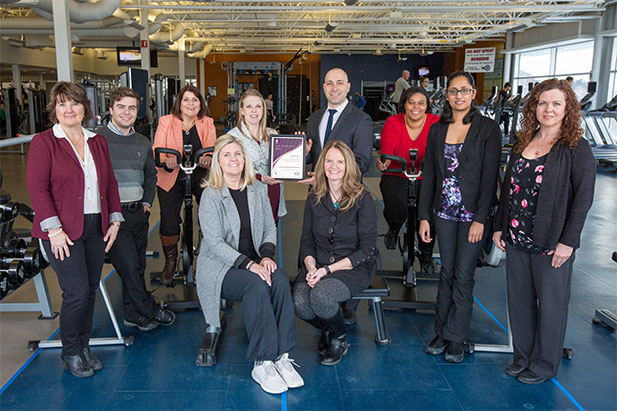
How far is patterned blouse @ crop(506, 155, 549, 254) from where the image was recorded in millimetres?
2410

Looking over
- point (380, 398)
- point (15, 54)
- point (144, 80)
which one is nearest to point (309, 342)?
point (380, 398)

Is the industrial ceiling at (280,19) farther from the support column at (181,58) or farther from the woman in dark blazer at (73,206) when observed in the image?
the woman in dark blazer at (73,206)

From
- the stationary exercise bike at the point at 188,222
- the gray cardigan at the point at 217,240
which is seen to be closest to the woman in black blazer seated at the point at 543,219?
the gray cardigan at the point at 217,240

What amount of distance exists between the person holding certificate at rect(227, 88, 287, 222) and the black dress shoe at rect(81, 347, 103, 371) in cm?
144

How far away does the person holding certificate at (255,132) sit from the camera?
3.27 metres

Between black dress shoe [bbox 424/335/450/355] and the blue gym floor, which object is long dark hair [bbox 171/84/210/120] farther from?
black dress shoe [bbox 424/335/450/355]

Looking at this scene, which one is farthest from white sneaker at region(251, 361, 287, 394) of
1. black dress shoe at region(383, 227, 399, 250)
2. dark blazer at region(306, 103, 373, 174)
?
black dress shoe at region(383, 227, 399, 250)

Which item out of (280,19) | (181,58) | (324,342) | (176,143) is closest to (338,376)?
(324,342)

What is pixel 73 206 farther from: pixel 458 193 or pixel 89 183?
pixel 458 193

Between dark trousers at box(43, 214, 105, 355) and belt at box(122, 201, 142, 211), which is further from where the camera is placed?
belt at box(122, 201, 142, 211)

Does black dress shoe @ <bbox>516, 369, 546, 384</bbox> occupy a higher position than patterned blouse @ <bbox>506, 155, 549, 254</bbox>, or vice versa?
patterned blouse @ <bbox>506, 155, 549, 254</bbox>

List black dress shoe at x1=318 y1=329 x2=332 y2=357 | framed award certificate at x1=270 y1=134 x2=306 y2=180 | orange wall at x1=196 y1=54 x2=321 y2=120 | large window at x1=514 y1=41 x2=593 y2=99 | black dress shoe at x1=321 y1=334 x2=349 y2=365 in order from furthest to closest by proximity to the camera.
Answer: orange wall at x1=196 y1=54 x2=321 y2=120 → large window at x1=514 y1=41 x2=593 y2=99 → framed award certificate at x1=270 y1=134 x2=306 y2=180 → black dress shoe at x1=318 y1=329 x2=332 y2=357 → black dress shoe at x1=321 y1=334 x2=349 y2=365

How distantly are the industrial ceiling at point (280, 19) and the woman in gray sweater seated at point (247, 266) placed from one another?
5889 mm

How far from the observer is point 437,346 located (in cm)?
292
